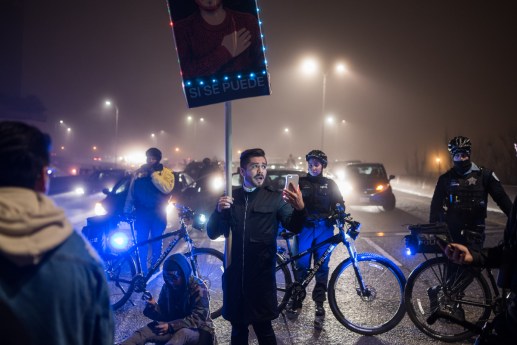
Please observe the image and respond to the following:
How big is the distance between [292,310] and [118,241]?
8.64 ft

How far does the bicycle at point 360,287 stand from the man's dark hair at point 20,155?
3.16 meters

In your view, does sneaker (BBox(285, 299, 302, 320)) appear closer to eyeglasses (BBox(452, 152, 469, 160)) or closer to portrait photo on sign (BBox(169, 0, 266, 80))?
eyeglasses (BBox(452, 152, 469, 160))

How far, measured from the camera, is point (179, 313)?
3516mm

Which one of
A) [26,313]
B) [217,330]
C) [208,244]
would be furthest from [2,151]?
[208,244]

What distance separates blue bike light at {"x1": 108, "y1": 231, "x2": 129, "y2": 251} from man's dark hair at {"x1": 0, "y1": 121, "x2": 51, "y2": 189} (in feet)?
13.4

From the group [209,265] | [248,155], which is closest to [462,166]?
[248,155]

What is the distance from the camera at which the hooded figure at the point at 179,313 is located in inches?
131

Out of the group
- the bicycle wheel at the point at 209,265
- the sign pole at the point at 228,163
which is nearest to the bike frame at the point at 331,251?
the bicycle wheel at the point at 209,265

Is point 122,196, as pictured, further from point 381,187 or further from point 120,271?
point 381,187

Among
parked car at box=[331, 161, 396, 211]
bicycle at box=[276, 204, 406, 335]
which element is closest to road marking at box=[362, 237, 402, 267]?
bicycle at box=[276, 204, 406, 335]

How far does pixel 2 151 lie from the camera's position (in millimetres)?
1361

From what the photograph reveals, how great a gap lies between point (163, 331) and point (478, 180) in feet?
12.6

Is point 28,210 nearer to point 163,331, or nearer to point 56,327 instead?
point 56,327

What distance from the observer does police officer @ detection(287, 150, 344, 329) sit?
4574 millimetres
